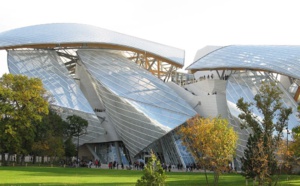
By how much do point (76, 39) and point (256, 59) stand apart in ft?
79.8

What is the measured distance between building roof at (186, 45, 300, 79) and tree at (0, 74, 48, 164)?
2211 centimetres

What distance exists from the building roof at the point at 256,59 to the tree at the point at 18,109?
22.1 metres

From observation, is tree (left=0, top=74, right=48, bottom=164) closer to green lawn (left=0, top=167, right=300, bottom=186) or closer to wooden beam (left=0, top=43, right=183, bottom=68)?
green lawn (left=0, top=167, right=300, bottom=186)

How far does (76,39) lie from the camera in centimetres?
6103

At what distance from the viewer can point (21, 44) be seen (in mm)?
60469

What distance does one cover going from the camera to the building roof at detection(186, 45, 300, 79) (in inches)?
2128

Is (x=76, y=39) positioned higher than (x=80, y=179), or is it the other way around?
(x=76, y=39)

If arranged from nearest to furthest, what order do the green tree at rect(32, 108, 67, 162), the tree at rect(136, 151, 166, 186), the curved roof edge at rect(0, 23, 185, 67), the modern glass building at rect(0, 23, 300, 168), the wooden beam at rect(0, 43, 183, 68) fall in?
the tree at rect(136, 151, 166, 186)
the green tree at rect(32, 108, 67, 162)
the modern glass building at rect(0, 23, 300, 168)
the curved roof edge at rect(0, 23, 185, 67)
the wooden beam at rect(0, 43, 183, 68)

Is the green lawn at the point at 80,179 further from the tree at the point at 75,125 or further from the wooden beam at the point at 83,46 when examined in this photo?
the wooden beam at the point at 83,46

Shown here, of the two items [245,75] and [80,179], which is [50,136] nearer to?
[80,179]

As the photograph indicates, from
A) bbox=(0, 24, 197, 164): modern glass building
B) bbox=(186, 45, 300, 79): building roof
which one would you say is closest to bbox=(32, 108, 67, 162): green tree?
bbox=(0, 24, 197, 164): modern glass building

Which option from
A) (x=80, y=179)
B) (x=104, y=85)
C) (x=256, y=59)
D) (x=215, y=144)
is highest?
(x=256, y=59)

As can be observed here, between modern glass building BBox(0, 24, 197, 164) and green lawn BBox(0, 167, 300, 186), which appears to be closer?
green lawn BBox(0, 167, 300, 186)

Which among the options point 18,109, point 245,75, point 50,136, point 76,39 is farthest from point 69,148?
point 245,75
